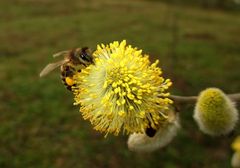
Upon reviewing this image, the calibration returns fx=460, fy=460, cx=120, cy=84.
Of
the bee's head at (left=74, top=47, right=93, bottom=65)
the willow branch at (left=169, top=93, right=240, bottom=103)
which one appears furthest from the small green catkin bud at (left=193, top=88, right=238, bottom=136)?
the bee's head at (left=74, top=47, right=93, bottom=65)

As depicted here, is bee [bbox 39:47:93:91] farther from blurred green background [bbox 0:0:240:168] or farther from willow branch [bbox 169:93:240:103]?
blurred green background [bbox 0:0:240:168]

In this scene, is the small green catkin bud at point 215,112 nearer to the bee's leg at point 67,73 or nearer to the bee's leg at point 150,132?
the bee's leg at point 150,132

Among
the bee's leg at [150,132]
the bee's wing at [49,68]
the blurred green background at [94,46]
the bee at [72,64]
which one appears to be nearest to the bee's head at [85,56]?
the bee at [72,64]

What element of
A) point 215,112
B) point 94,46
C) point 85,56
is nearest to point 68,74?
point 85,56

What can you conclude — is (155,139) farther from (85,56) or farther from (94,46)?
(94,46)

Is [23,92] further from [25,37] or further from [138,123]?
[138,123]

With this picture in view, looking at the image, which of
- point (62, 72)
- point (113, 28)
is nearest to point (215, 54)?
point (113, 28)
